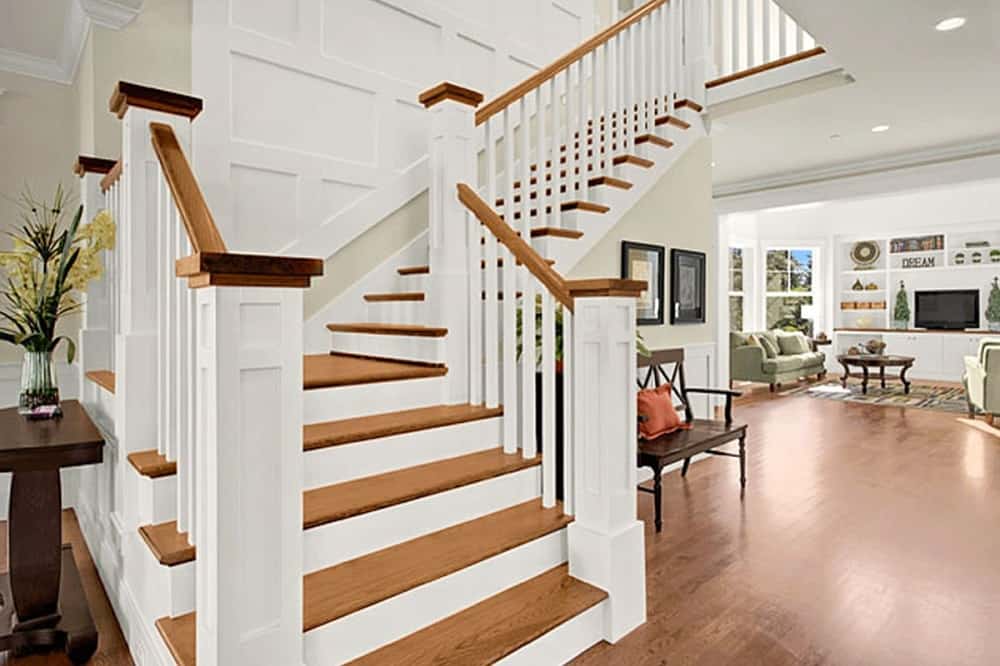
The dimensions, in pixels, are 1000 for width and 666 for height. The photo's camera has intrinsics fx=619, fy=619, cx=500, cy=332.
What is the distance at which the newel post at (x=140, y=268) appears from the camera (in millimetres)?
1917

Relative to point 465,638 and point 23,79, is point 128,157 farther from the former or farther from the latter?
point 23,79

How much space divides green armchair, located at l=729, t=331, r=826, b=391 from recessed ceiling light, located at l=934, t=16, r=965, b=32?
573cm

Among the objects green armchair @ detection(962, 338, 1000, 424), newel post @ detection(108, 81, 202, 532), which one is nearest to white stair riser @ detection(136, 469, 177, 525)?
newel post @ detection(108, 81, 202, 532)

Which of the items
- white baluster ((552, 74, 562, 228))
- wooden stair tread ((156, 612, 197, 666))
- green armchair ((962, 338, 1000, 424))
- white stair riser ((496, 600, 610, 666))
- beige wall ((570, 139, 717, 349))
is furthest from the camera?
green armchair ((962, 338, 1000, 424))

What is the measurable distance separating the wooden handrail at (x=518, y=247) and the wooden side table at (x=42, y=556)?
5.42ft

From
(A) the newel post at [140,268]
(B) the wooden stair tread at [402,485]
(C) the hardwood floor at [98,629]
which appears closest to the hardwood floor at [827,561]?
(B) the wooden stair tread at [402,485]

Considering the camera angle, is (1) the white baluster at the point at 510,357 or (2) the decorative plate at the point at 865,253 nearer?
(1) the white baluster at the point at 510,357

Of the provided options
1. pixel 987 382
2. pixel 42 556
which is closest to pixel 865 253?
pixel 987 382

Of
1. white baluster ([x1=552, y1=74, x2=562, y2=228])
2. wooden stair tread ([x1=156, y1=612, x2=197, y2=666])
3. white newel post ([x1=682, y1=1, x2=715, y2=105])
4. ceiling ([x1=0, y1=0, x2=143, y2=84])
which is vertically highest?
white newel post ([x1=682, y1=1, x2=715, y2=105])

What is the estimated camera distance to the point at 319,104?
11.3 ft

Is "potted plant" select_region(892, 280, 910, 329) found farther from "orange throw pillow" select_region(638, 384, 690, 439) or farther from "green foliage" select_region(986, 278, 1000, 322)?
"orange throw pillow" select_region(638, 384, 690, 439)

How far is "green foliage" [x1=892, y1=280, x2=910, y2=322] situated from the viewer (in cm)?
1045

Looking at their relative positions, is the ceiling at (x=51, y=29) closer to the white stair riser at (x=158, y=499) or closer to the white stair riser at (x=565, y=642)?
the white stair riser at (x=158, y=499)

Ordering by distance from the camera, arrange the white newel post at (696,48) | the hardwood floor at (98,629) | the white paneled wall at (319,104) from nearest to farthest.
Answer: the hardwood floor at (98,629) < the white paneled wall at (319,104) < the white newel post at (696,48)
